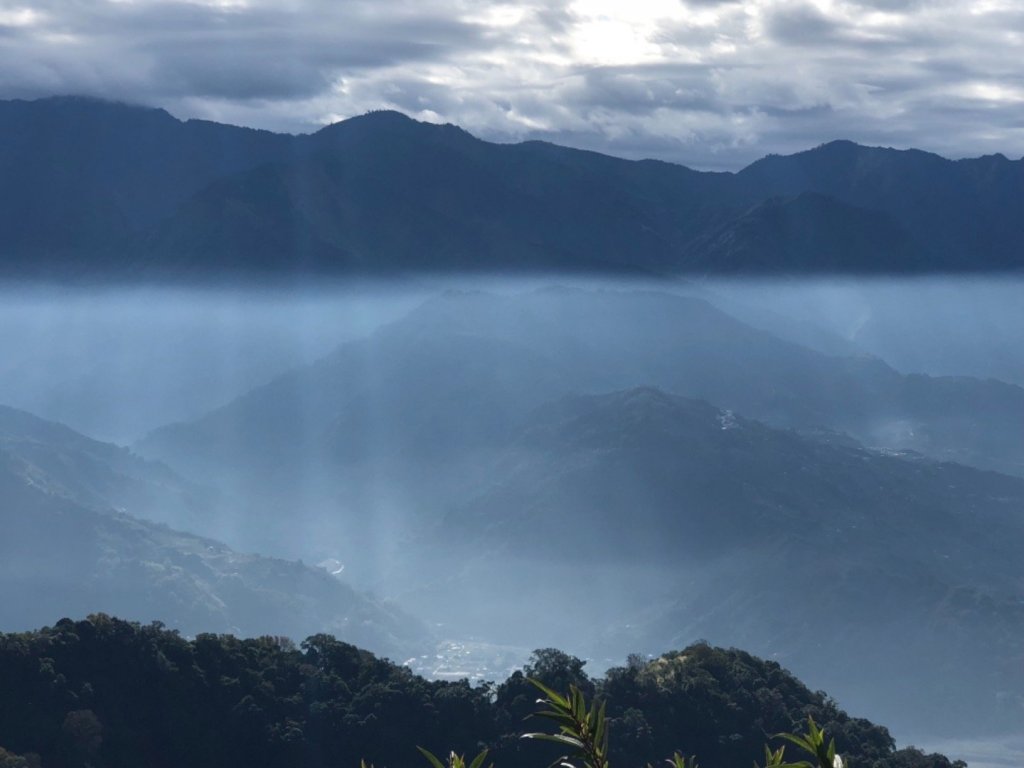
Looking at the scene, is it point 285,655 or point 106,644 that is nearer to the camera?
point 106,644

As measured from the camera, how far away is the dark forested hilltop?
5459 centimetres

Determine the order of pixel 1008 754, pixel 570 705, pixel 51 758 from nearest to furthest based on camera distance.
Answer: pixel 570 705 < pixel 51 758 < pixel 1008 754

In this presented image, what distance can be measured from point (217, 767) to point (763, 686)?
76.8 feet

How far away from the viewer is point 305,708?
196 ft

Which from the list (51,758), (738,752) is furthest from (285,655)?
(738,752)

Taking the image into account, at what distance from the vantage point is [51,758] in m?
52.3

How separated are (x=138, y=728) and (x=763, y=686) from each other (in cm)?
2598

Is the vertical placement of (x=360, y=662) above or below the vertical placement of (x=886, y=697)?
above

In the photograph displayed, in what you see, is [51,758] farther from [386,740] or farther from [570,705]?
[570,705]

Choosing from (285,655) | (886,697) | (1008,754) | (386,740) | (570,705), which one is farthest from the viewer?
(886,697)

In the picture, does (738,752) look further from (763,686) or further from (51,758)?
(51,758)

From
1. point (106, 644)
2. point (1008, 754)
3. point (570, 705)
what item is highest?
point (570, 705)

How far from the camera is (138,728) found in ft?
183

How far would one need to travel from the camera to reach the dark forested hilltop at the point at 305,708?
5459 cm
